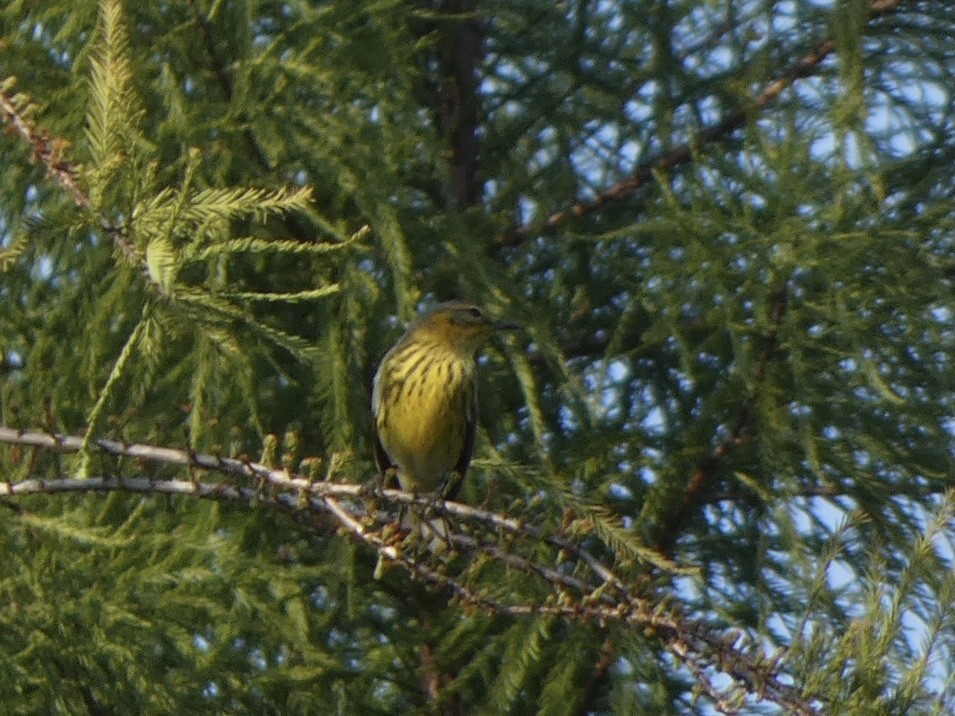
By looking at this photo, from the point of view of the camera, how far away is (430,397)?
187 inches

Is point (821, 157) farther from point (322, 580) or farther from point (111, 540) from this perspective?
point (111, 540)

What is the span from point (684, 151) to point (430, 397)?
0.98 m

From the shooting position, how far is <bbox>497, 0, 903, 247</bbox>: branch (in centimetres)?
428

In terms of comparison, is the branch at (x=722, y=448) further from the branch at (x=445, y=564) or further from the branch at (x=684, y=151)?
the branch at (x=445, y=564)

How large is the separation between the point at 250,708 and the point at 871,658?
4.90 ft

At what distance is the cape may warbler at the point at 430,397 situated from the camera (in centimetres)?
446

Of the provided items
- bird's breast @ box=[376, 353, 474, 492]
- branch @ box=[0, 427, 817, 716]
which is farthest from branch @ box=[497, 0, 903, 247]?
branch @ box=[0, 427, 817, 716]

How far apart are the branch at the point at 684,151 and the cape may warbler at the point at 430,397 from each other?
0.29m

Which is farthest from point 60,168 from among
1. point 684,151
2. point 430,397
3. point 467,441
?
point 430,397

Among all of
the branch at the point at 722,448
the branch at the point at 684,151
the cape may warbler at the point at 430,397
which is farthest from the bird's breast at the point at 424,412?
the branch at the point at 722,448

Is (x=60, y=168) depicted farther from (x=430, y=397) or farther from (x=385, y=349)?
(x=430, y=397)

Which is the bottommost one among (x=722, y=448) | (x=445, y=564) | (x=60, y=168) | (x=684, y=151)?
(x=445, y=564)

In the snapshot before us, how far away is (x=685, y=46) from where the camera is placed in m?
4.66

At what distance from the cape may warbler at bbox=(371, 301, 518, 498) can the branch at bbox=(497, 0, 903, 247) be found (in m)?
0.29
